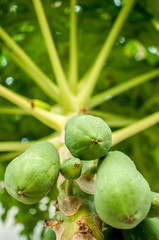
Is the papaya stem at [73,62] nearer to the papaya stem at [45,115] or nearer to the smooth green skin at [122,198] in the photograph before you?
the papaya stem at [45,115]

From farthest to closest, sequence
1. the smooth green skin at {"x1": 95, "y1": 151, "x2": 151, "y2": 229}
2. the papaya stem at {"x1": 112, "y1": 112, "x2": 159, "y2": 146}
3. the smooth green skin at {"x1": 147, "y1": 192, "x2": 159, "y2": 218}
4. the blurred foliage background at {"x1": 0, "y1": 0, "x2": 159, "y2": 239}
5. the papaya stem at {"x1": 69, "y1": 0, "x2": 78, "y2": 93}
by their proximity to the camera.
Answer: the blurred foliage background at {"x1": 0, "y1": 0, "x2": 159, "y2": 239}, the papaya stem at {"x1": 69, "y1": 0, "x2": 78, "y2": 93}, the papaya stem at {"x1": 112, "y1": 112, "x2": 159, "y2": 146}, the smooth green skin at {"x1": 147, "y1": 192, "x2": 159, "y2": 218}, the smooth green skin at {"x1": 95, "y1": 151, "x2": 151, "y2": 229}

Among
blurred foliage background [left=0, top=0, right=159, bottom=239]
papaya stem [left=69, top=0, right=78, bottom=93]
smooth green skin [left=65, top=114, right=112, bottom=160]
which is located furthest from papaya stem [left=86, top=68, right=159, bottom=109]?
smooth green skin [left=65, top=114, right=112, bottom=160]

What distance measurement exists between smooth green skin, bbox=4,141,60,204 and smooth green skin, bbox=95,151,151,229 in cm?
18

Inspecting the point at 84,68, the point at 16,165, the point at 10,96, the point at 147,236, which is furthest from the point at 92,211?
the point at 84,68

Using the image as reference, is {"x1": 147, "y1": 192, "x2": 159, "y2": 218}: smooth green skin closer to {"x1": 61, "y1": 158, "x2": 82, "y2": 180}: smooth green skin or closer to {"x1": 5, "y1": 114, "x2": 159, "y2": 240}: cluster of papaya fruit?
{"x1": 5, "y1": 114, "x2": 159, "y2": 240}: cluster of papaya fruit

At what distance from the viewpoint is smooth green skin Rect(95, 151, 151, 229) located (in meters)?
0.85

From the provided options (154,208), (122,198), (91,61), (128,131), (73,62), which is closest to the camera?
(122,198)

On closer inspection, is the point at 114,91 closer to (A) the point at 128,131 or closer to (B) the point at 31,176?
(A) the point at 128,131

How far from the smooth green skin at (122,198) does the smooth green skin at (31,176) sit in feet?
0.60

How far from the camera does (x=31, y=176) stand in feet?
3.15

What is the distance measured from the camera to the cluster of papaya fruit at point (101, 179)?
0.86 m

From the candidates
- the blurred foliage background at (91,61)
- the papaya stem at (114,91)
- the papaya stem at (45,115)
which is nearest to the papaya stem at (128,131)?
the papaya stem at (45,115)

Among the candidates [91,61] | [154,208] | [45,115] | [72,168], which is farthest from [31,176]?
[91,61]

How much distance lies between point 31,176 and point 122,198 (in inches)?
11.7
